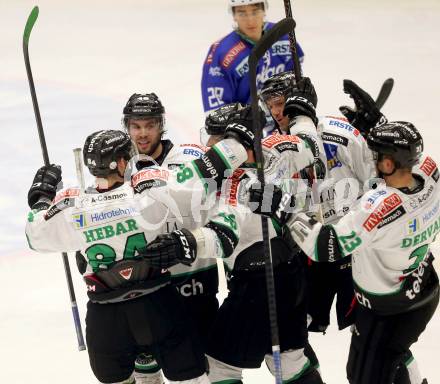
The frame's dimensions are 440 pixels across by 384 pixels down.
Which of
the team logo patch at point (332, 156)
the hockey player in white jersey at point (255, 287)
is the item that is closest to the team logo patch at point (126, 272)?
the hockey player in white jersey at point (255, 287)

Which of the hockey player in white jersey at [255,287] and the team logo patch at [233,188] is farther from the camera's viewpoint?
the hockey player in white jersey at [255,287]

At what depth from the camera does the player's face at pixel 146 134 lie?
12.6 ft

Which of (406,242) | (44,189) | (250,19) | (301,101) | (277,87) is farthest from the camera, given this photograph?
(250,19)

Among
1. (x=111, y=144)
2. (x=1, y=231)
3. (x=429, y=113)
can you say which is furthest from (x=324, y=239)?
(x=429, y=113)

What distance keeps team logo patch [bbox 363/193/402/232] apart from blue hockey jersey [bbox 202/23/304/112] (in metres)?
1.63

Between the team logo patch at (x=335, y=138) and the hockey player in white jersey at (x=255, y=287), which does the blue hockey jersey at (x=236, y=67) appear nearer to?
the team logo patch at (x=335, y=138)

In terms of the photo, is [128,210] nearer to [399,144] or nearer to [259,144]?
[259,144]

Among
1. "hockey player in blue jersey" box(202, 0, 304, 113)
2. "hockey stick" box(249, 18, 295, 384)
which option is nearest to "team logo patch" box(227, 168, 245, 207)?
"hockey stick" box(249, 18, 295, 384)

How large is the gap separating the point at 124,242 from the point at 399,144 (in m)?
1.04

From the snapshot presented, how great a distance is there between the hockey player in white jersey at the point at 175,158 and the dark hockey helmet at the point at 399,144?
30.8 inches

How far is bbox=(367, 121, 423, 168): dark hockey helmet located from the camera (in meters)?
3.26

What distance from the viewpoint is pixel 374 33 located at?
9.71m

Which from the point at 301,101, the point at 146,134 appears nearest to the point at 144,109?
the point at 146,134

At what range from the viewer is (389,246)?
335 centimetres
